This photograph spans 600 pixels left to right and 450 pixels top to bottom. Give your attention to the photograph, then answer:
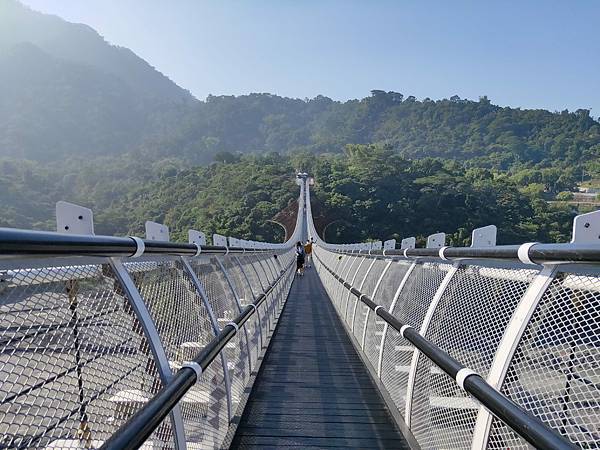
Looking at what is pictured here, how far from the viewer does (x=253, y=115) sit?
149 m

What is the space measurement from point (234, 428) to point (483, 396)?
191 cm

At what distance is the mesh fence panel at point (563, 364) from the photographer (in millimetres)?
1286

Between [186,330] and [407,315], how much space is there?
4.79ft

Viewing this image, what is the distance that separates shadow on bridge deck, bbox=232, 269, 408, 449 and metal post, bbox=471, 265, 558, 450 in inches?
56.5

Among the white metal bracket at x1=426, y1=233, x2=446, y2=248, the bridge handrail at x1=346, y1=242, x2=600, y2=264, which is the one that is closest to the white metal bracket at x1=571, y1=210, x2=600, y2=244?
the bridge handrail at x1=346, y1=242, x2=600, y2=264

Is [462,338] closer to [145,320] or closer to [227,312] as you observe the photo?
[145,320]

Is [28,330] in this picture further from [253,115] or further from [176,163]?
[253,115]


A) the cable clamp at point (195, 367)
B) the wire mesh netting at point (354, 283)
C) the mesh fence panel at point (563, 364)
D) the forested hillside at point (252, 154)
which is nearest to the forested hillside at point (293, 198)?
the forested hillside at point (252, 154)

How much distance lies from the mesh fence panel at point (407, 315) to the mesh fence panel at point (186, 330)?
114 centimetres

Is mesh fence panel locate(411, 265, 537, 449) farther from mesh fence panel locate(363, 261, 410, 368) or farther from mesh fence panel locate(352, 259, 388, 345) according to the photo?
mesh fence panel locate(352, 259, 388, 345)

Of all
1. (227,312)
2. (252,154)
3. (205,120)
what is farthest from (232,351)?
(205,120)

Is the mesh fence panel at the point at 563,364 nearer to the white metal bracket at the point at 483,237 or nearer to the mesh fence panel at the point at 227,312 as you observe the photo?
the white metal bracket at the point at 483,237

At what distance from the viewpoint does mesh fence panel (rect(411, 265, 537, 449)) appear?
183cm

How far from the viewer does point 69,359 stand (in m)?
1.29
